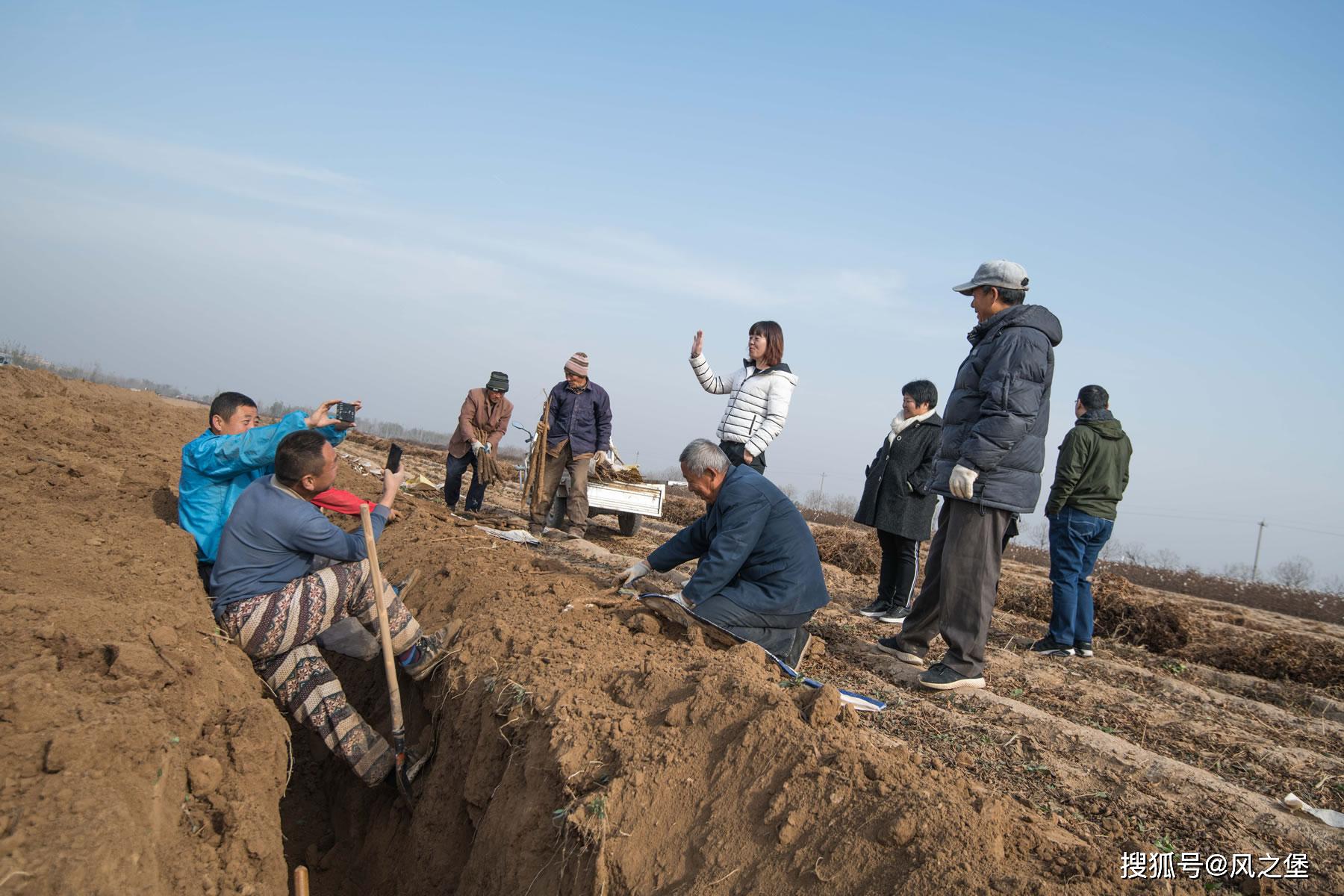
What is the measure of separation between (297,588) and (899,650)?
336cm

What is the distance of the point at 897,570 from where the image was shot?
620 cm

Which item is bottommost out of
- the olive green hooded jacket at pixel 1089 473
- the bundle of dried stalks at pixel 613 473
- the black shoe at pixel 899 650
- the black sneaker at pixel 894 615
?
the black shoe at pixel 899 650

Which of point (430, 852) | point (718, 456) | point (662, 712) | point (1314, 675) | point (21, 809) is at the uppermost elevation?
point (718, 456)

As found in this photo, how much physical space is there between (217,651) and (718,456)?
259 centimetres

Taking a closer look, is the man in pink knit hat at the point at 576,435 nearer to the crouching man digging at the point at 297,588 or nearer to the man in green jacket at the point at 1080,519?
the crouching man digging at the point at 297,588

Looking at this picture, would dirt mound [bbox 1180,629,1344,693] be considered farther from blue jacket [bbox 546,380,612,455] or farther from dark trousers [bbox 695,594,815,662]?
blue jacket [bbox 546,380,612,455]

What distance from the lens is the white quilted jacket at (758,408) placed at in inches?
232

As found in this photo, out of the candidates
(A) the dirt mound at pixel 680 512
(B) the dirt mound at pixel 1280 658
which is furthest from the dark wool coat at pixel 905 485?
(A) the dirt mound at pixel 680 512

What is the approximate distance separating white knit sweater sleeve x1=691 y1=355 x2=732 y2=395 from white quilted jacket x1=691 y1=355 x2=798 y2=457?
1.25ft

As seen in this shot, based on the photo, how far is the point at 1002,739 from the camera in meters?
3.51

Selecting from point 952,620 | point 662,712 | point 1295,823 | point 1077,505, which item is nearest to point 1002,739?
point 952,620

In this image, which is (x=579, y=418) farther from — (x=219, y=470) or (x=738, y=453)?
(x=219, y=470)

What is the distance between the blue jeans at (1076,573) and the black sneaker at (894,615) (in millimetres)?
1022

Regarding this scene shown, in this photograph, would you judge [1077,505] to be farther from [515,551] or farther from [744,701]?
[515,551]
